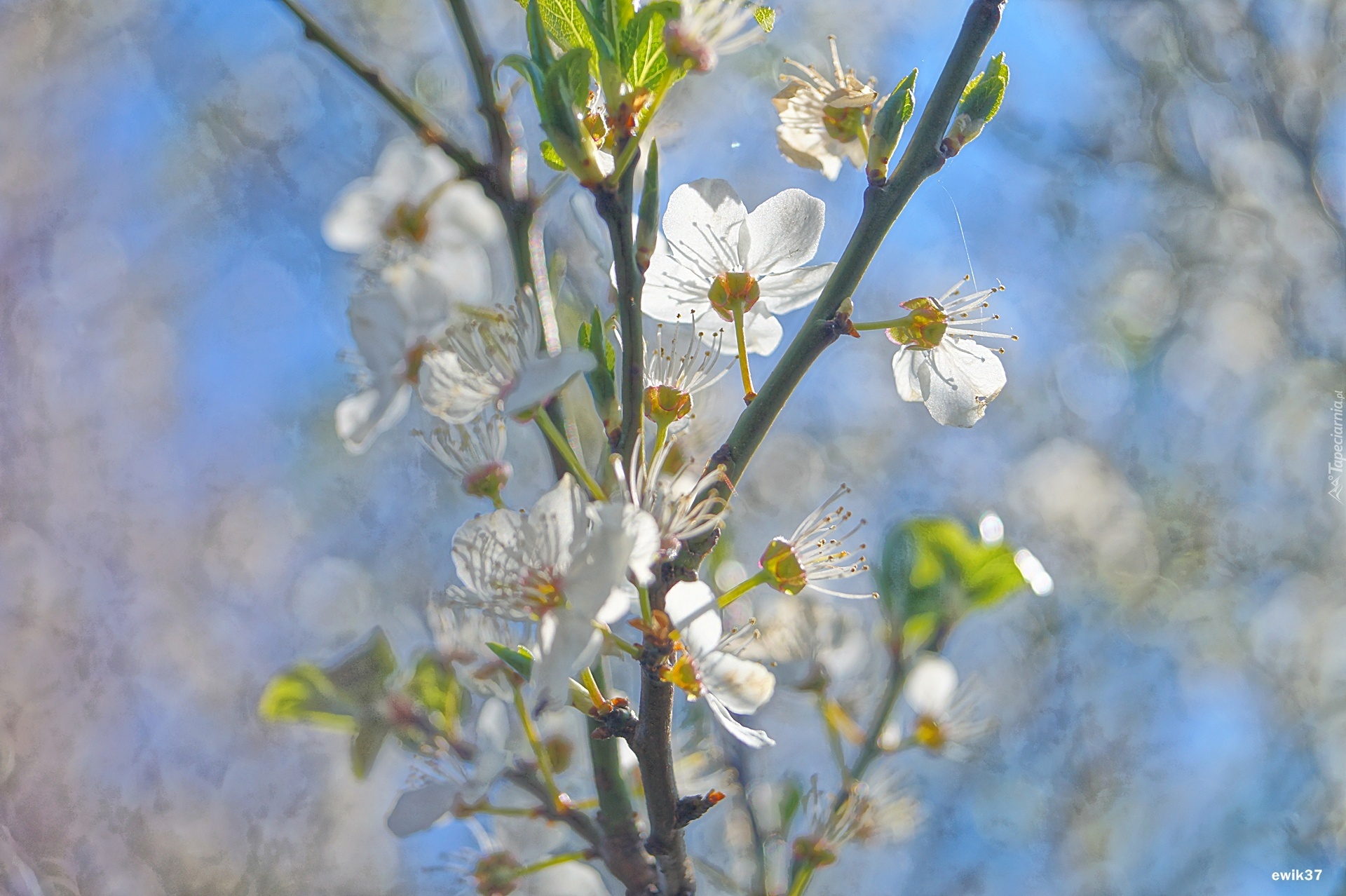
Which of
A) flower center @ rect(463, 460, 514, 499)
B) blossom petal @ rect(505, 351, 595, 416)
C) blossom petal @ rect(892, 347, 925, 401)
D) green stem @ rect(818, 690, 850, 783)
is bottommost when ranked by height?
green stem @ rect(818, 690, 850, 783)

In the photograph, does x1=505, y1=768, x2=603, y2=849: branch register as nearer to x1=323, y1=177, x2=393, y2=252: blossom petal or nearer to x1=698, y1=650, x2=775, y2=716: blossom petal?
x1=698, y1=650, x2=775, y2=716: blossom petal

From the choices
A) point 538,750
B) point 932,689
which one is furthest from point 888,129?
point 932,689

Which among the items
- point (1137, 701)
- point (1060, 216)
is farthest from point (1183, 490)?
point (1060, 216)

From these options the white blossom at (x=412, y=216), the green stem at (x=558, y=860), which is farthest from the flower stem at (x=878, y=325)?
the green stem at (x=558, y=860)

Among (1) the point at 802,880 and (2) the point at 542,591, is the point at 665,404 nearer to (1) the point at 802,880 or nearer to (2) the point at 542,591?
(2) the point at 542,591

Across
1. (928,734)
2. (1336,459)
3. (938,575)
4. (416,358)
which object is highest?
(416,358)

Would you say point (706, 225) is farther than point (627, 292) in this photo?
Yes

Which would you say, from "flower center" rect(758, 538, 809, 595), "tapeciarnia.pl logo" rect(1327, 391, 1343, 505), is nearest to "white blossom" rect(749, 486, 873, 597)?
"flower center" rect(758, 538, 809, 595)

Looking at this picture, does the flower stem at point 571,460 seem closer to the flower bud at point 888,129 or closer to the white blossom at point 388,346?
the white blossom at point 388,346
